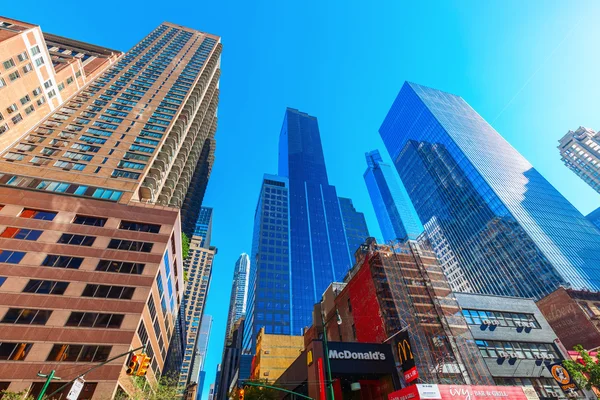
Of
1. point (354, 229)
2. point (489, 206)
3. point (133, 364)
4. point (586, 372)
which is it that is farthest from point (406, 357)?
point (354, 229)

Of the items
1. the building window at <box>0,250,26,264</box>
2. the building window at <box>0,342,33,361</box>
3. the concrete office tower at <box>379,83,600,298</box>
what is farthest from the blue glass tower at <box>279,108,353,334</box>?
the building window at <box>0,250,26,264</box>

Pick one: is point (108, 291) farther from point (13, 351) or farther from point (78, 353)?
point (13, 351)

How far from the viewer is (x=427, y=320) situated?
36.1 metres

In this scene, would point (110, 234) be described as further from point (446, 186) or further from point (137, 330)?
point (446, 186)

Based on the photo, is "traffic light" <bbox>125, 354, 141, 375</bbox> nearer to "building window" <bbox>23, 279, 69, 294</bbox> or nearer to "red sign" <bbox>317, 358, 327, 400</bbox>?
"red sign" <bbox>317, 358, 327, 400</bbox>

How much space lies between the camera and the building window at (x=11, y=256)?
1510 inches

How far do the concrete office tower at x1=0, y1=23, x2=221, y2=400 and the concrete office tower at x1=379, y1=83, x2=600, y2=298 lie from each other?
102 m

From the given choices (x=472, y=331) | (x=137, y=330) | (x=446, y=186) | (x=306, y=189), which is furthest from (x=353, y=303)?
(x=306, y=189)

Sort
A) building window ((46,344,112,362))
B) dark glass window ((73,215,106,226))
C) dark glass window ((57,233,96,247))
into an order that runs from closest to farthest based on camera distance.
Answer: building window ((46,344,112,362))
dark glass window ((57,233,96,247))
dark glass window ((73,215,106,226))

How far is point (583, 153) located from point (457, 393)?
200845mm

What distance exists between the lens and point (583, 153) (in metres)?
163

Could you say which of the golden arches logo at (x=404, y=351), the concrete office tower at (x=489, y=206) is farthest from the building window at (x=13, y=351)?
the concrete office tower at (x=489, y=206)

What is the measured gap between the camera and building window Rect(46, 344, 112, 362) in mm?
34000

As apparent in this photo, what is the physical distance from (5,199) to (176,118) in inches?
1625
